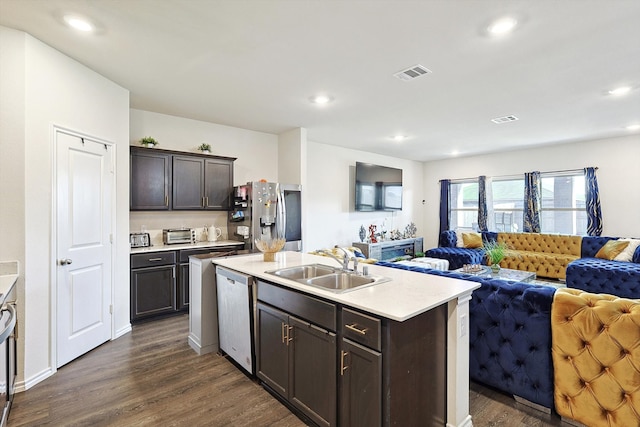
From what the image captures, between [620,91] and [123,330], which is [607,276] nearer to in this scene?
[620,91]

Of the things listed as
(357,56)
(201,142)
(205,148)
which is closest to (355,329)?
(357,56)

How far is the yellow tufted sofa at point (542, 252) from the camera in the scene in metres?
5.70

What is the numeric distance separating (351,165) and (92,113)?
487 cm

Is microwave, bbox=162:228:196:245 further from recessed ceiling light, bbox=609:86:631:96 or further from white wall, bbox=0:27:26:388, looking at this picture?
recessed ceiling light, bbox=609:86:631:96

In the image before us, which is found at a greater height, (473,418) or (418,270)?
(418,270)

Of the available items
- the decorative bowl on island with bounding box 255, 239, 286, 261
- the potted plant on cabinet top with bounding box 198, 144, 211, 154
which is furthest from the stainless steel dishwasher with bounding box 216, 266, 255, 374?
the potted plant on cabinet top with bounding box 198, 144, 211, 154

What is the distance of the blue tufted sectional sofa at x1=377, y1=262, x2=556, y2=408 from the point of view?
2037 millimetres

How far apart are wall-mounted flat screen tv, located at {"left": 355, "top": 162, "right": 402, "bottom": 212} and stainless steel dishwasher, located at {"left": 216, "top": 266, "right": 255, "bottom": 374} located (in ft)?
14.5

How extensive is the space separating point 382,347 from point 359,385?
294 millimetres

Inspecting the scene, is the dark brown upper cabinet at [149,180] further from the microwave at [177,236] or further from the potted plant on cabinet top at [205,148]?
the potted plant on cabinet top at [205,148]

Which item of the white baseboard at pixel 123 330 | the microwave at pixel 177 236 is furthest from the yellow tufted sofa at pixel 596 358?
the microwave at pixel 177 236

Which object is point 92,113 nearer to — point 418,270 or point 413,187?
point 418,270

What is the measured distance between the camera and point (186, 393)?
2.36m

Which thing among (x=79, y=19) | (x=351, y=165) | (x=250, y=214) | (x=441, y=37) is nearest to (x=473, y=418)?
(x=441, y=37)
